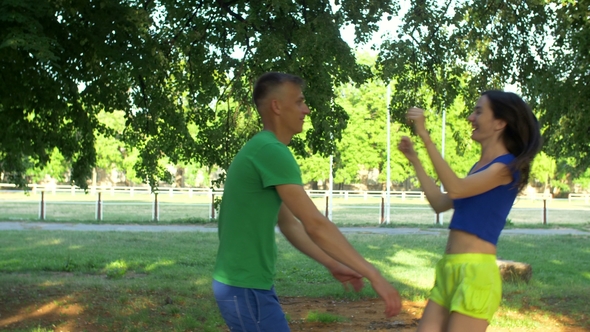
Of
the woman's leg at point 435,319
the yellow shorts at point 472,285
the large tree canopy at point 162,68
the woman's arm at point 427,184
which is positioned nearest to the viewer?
the yellow shorts at point 472,285

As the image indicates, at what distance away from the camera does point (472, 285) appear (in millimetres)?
3506

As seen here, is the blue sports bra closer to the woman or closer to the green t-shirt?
the woman

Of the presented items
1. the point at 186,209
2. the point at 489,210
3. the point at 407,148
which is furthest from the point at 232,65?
the point at 186,209

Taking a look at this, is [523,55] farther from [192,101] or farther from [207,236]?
[207,236]

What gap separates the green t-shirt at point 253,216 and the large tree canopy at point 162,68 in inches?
189

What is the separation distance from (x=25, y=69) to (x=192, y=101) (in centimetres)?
243

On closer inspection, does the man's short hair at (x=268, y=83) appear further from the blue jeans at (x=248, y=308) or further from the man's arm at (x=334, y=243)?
the blue jeans at (x=248, y=308)

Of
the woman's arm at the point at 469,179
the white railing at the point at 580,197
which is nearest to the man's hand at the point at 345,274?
the woman's arm at the point at 469,179

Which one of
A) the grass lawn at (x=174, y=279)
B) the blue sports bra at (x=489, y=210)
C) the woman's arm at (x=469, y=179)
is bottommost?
the grass lawn at (x=174, y=279)

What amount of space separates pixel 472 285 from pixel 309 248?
787mm

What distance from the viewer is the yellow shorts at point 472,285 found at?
11.5ft

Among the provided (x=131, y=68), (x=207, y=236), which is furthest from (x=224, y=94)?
(x=207, y=236)

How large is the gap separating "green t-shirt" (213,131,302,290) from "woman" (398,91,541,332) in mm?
886

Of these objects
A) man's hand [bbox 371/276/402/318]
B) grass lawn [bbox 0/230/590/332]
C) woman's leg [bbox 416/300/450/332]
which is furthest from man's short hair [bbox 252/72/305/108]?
grass lawn [bbox 0/230/590/332]
